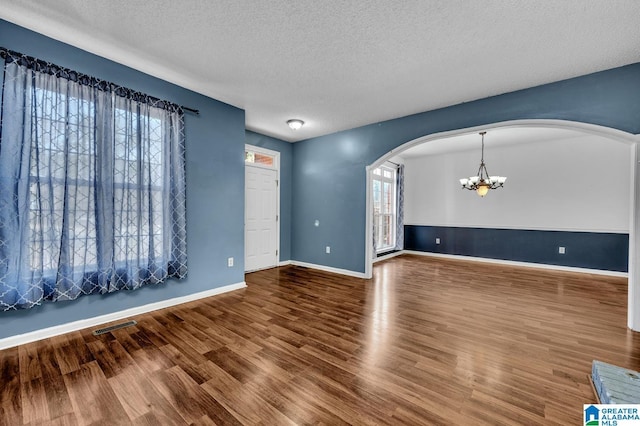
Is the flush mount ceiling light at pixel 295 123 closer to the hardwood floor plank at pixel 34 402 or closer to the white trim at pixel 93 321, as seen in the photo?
the white trim at pixel 93 321

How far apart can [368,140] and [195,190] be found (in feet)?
10.0

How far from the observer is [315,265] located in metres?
5.46

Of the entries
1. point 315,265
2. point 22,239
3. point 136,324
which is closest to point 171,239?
point 136,324

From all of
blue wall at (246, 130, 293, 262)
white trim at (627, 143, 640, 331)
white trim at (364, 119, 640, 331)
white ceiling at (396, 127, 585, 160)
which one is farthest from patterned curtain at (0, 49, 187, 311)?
white trim at (627, 143, 640, 331)

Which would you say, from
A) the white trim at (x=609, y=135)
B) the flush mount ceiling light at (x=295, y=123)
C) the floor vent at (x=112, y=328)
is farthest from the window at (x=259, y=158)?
the floor vent at (x=112, y=328)

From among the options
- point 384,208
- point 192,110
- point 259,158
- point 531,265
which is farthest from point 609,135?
point 259,158

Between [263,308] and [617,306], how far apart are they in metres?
4.67

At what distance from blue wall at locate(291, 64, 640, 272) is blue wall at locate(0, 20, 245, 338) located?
1821 millimetres

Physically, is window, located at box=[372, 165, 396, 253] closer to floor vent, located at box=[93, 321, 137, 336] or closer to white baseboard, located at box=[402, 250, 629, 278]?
white baseboard, located at box=[402, 250, 629, 278]

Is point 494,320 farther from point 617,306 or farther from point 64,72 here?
point 64,72

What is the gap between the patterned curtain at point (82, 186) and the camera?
219 centimetres

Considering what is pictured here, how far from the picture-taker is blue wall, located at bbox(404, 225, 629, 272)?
5.03m

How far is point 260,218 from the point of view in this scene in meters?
5.21

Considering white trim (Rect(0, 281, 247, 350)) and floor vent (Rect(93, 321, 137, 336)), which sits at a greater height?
white trim (Rect(0, 281, 247, 350))
